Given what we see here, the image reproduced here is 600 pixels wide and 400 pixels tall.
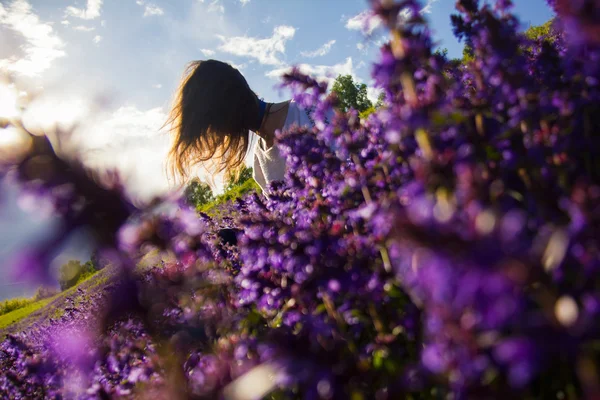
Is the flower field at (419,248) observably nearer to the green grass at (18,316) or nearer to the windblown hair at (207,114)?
the windblown hair at (207,114)

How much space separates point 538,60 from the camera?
211cm

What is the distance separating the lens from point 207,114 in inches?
237

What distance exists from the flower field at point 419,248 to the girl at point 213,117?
3617 millimetres

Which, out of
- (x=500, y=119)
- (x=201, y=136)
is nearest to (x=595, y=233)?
(x=500, y=119)

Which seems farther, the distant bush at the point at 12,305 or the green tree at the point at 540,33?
the distant bush at the point at 12,305

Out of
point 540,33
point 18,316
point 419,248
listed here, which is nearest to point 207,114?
point 419,248

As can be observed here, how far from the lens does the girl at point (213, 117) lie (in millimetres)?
5969

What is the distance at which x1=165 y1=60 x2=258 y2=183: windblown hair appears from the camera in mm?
5961

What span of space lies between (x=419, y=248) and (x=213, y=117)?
5610 mm

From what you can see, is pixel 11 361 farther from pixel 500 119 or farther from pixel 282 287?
pixel 500 119

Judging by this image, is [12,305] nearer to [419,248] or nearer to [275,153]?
[275,153]

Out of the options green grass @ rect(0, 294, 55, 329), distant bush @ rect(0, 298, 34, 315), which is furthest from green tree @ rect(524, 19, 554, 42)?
distant bush @ rect(0, 298, 34, 315)

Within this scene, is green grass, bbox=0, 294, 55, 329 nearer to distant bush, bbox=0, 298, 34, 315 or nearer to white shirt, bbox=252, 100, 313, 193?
distant bush, bbox=0, 298, 34, 315

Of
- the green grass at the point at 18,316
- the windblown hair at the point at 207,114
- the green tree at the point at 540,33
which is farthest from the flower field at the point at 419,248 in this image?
the green grass at the point at 18,316
